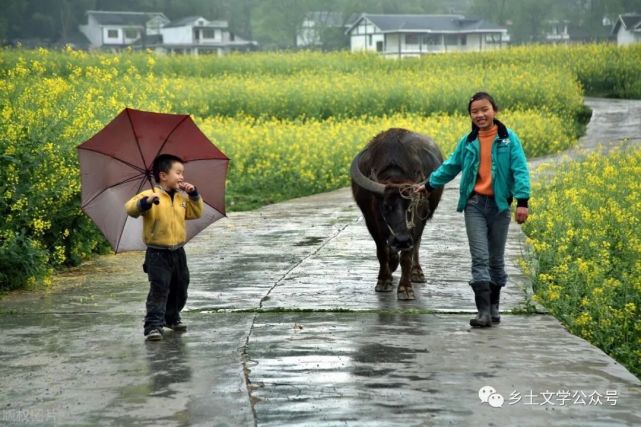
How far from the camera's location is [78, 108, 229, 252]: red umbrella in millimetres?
8055

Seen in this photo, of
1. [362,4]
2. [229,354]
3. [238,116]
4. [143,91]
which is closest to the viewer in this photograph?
[229,354]

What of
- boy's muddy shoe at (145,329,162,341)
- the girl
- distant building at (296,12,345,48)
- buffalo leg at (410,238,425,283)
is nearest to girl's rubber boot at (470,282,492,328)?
the girl

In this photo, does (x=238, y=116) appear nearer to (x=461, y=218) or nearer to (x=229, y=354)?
(x=461, y=218)

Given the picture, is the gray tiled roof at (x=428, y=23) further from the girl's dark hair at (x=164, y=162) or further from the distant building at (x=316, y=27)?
the girl's dark hair at (x=164, y=162)

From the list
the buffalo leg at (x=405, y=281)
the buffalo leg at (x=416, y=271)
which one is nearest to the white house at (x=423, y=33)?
the buffalo leg at (x=416, y=271)

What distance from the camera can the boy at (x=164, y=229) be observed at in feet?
25.2

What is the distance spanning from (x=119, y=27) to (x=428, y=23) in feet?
85.4

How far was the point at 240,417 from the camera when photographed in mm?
5734

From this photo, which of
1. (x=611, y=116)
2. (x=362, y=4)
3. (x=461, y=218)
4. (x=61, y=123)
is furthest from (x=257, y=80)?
(x=362, y=4)

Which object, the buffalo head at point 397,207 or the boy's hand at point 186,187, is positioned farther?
the buffalo head at point 397,207

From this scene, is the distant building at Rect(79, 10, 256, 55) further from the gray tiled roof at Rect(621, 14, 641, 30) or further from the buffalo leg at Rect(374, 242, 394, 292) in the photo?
the buffalo leg at Rect(374, 242, 394, 292)

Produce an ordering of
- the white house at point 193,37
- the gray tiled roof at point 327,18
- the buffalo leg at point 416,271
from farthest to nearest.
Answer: the gray tiled roof at point 327,18 → the white house at point 193,37 → the buffalo leg at point 416,271

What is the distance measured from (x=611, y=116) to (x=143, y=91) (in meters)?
17.7

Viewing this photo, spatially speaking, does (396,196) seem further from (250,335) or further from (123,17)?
(123,17)
